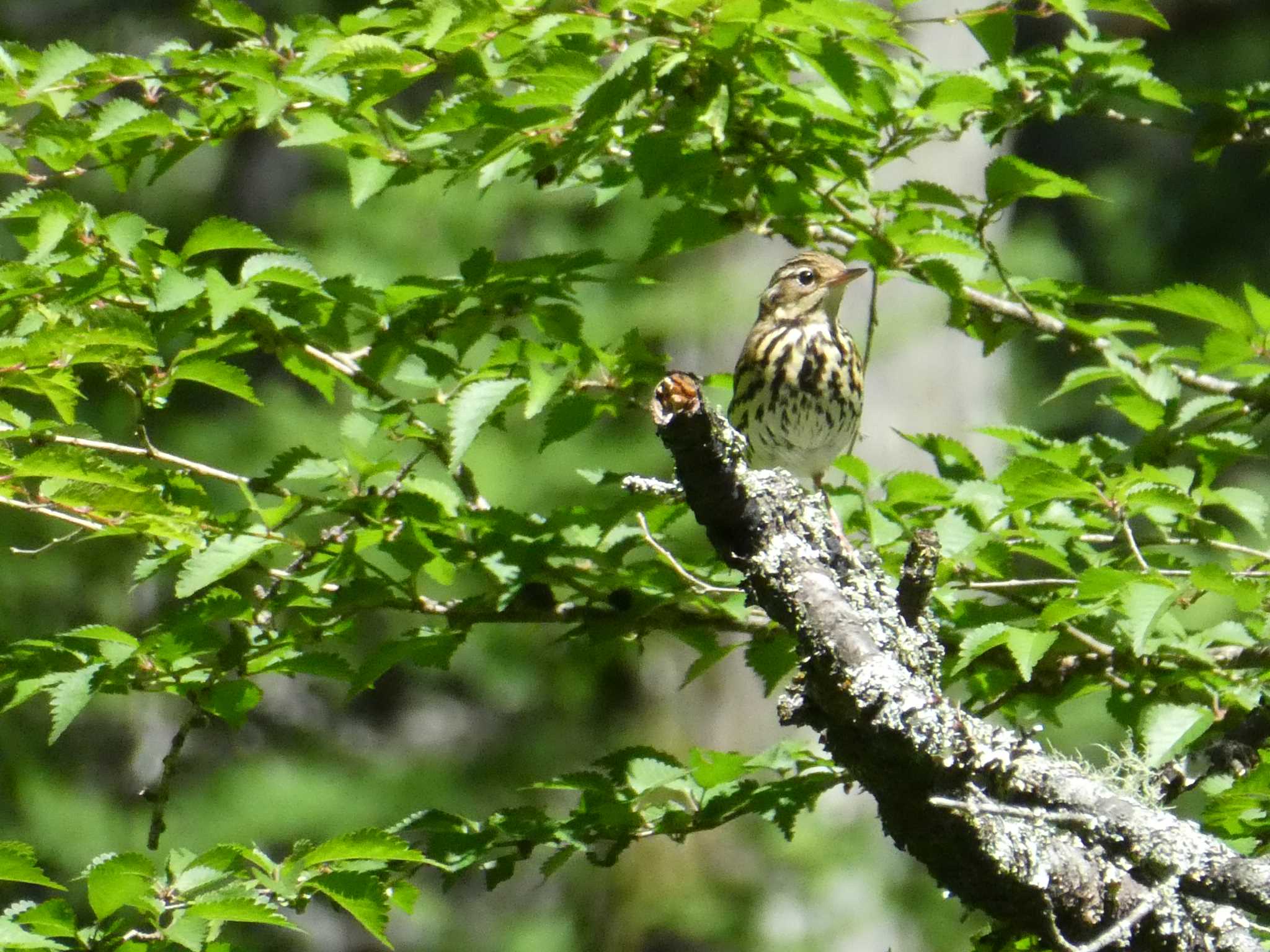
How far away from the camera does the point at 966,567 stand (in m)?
2.83

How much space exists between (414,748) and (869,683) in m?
6.93

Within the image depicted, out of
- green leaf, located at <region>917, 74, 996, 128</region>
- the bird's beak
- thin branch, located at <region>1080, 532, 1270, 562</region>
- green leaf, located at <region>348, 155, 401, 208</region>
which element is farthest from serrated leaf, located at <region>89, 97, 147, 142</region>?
the bird's beak

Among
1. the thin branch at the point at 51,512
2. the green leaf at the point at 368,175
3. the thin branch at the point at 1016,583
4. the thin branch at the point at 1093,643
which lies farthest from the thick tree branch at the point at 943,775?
the thin branch at the point at 51,512

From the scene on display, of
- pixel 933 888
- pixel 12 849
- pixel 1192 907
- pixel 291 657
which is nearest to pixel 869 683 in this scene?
pixel 1192 907

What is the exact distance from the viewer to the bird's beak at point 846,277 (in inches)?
164

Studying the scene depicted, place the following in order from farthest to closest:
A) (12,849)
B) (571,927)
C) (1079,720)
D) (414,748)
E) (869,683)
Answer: (414,748) < (1079,720) < (571,927) < (12,849) < (869,683)

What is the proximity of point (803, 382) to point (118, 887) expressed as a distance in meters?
2.64

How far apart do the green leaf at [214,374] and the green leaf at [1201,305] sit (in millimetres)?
1499

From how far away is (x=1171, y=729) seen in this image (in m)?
2.46

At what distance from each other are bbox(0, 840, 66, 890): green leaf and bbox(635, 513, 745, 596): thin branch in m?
1.16

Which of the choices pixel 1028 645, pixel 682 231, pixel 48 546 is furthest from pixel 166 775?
pixel 1028 645

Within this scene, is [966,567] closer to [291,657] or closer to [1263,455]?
[1263,455]

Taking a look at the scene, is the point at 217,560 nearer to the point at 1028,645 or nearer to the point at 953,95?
the point at 1028,645

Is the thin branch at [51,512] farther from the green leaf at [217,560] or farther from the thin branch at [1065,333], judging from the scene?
the thin branch at [1065,333]
